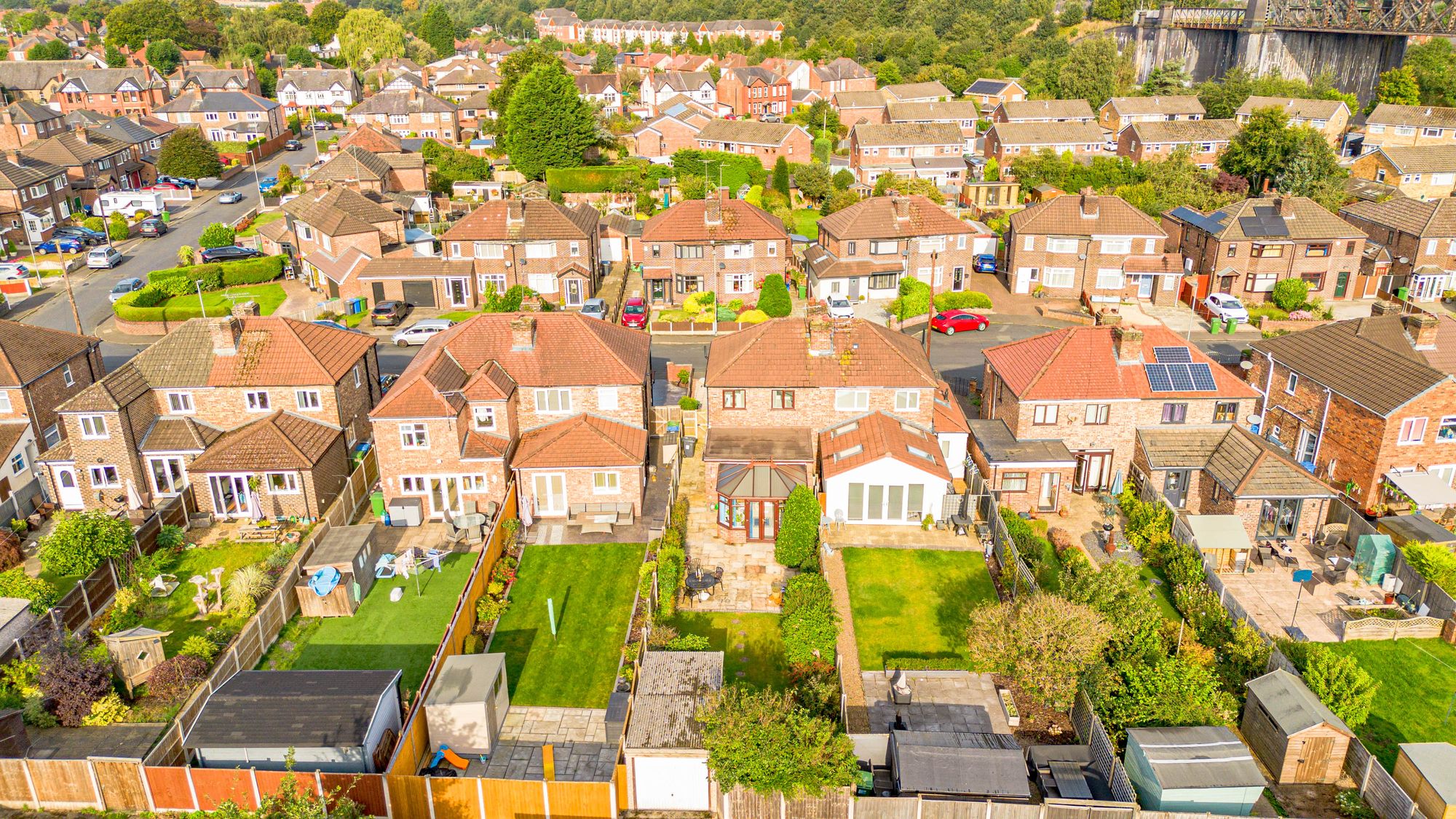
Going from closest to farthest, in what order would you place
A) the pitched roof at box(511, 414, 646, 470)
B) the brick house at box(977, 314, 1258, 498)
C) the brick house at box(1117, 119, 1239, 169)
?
the pitched roof at box(511, 414, 646, 470), the brick house at box(977, 314, 1258, 498), the brick house at box(1117, 119, 1239, 169)

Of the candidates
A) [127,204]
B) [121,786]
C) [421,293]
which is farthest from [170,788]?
[127,204]

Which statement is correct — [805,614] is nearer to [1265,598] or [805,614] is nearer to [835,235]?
[1265,598]

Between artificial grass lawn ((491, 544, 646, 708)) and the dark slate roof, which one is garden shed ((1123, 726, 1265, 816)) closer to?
artificial grass lawn ((491, 544, 646, 708))

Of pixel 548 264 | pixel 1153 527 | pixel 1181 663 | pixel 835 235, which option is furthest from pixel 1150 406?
pixel 548 264

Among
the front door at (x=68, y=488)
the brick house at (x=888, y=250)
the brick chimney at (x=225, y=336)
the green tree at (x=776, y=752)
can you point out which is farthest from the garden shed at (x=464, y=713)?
the brick house at (x=888, y=250)

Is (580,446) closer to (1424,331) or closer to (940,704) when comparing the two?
(940,704)

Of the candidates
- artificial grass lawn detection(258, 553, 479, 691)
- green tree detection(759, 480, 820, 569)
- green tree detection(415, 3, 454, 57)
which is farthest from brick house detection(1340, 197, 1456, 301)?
green tree detection(415, 3, 454, 57)
